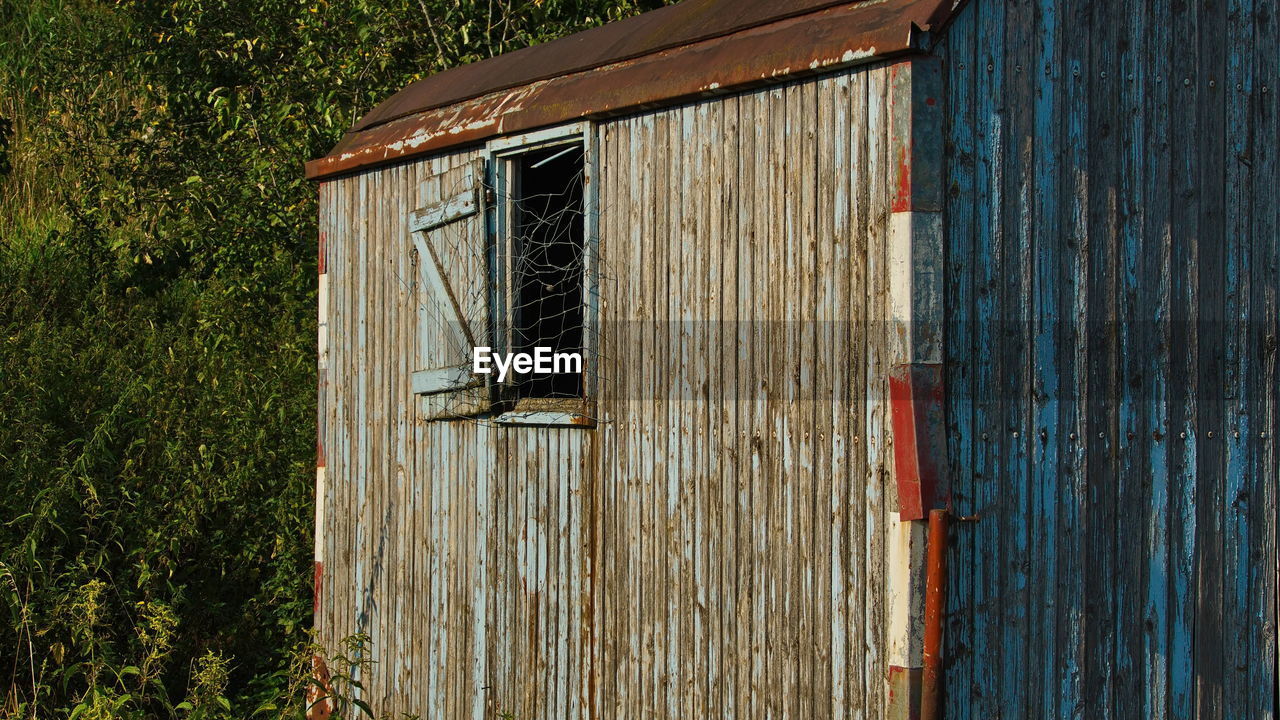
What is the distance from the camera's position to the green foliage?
766 cm

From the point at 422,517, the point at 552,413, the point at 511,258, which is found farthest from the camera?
the point at 422,517

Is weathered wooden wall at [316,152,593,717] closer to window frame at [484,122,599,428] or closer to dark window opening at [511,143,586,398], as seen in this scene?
window frame at [484,122,599,428]

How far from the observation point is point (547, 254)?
21.3 ft

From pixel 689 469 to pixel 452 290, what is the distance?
1890 mm

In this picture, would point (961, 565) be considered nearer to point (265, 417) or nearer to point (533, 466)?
point (533, 466)

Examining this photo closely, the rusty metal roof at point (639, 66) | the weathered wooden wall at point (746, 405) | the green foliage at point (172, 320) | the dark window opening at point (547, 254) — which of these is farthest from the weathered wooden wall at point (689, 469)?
the green foliage at point (172, 320)

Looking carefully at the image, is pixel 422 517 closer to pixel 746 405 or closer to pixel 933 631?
pixel 746 405

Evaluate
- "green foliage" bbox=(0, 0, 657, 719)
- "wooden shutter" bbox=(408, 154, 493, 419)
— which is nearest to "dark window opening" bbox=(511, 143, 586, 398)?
"wooden shutter" bbox=(408, 154, 493, 419)

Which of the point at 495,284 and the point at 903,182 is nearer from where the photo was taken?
the point at 903,182

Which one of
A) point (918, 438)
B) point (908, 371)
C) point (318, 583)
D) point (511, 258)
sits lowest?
point (318, 583)

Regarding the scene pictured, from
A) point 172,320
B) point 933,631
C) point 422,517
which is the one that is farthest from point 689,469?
point 172,320

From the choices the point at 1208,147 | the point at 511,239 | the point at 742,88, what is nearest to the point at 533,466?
the point at 511,239

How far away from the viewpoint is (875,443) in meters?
4.43

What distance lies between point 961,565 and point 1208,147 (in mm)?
1939
